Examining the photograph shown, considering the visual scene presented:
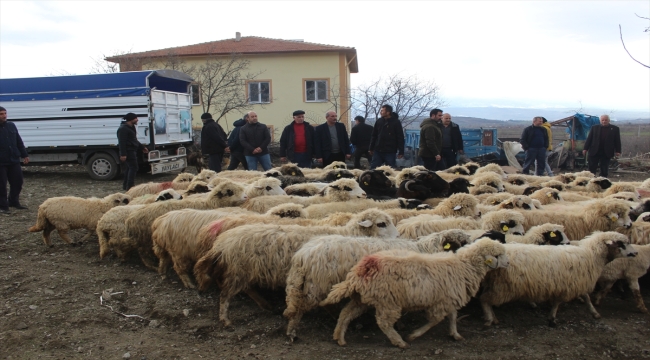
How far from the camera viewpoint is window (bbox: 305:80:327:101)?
28656 millimetres

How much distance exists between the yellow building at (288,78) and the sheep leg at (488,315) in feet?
77.7

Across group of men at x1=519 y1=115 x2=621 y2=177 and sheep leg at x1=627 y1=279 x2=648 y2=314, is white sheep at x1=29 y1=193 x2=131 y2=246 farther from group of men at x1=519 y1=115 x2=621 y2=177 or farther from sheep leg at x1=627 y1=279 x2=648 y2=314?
group of men at x1=519 y1=115 x2=621 y2=177

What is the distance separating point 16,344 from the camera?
14.2 ft

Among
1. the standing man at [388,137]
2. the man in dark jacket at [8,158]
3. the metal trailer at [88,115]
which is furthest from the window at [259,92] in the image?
the man in dark jacket at [8,158]

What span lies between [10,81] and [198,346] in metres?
14.1

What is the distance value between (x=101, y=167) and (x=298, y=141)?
6622 millimetres

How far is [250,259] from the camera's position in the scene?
4.72m

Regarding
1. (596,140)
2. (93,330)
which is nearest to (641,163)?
(596,140)

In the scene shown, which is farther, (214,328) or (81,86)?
(81,86)

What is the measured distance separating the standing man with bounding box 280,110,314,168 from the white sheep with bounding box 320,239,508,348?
7356mm

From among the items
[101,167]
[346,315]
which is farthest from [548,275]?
[101,167]

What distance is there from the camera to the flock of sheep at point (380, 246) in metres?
4.31

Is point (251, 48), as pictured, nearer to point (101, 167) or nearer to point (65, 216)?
point (101, 167)

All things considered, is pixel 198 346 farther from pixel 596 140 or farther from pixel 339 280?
pixel 596 140
